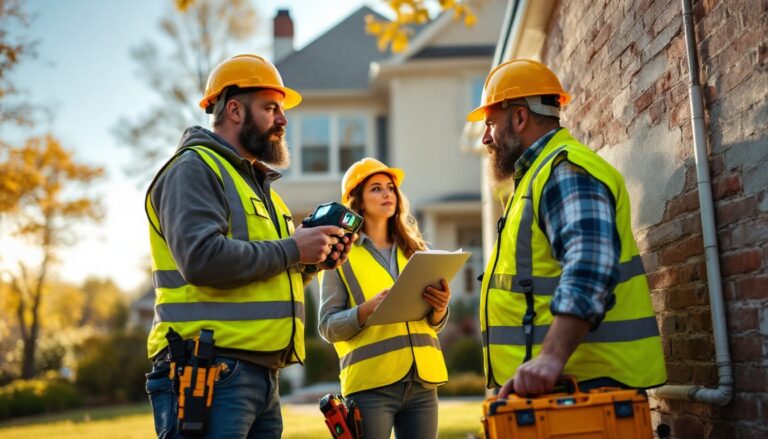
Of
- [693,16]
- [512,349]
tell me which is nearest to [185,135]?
[512,349]

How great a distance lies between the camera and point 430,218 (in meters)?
20.5

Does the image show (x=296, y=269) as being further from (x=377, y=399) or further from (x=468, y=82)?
(x=468, y=82)

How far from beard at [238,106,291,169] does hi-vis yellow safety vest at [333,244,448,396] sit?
1.04 m

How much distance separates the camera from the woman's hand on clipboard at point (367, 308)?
4.25 meters

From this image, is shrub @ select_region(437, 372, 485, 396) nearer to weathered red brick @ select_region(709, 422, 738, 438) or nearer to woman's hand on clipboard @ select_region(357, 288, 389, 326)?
woman's hand on clipboard @ select_region(357, 288, 389, 326)

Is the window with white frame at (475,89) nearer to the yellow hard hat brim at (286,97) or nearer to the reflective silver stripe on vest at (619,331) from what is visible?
the yellow hard hat brim at (286,97)

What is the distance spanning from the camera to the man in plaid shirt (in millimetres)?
2711

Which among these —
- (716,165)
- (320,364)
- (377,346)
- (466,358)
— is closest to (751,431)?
(716,165)

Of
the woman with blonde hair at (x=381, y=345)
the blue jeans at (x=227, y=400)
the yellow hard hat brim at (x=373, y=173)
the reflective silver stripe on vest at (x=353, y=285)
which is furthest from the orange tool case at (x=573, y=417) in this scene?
the yellow hard hat brim at (x=373, y=173)

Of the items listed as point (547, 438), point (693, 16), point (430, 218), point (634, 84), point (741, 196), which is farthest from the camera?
point (430, 218)

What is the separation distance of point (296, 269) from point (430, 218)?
673 inches

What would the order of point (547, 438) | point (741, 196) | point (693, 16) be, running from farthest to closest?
point (693, 16) → point (741, 196) → point (547, 438)

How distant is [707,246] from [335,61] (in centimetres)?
2076

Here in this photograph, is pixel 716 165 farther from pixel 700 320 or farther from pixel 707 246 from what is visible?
pixel 700 320
